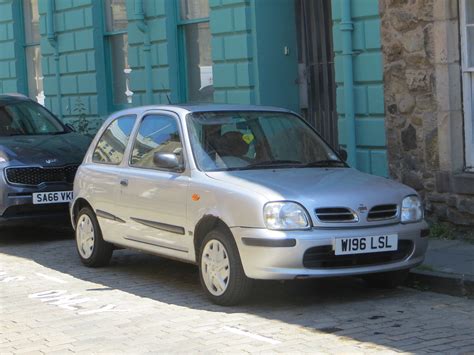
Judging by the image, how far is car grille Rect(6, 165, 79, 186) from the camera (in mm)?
12281

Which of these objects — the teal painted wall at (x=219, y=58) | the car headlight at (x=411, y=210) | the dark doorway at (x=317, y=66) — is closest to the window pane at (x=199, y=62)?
the teal painted wall at (x=219, y=58)

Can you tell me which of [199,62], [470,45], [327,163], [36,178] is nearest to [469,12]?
[470,45]

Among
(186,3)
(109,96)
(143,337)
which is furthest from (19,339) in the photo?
(109,96)

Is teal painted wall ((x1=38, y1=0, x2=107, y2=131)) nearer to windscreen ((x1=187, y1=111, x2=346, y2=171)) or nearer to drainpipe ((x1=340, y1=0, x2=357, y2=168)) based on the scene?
drainpipe ((x1=340, y1=0, x2=357, y2=168))

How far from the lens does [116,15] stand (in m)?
17.9

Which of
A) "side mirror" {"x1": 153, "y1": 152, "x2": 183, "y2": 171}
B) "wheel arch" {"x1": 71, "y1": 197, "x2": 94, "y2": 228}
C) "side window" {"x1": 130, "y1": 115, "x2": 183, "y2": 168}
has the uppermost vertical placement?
"side window" {"x1": 130, "y1": 115, "x2": 183, "y2": 168}

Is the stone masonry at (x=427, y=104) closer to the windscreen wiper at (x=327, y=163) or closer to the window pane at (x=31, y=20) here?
the windscreen wiper at (x=327, y=163)

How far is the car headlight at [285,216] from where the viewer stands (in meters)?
7.91

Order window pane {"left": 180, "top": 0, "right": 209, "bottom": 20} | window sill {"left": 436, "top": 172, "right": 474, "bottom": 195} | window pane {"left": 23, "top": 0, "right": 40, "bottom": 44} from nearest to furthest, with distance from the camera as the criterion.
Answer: window sill {"left": 436, "top": 172, "right": 474, "bottom": 195} < window pane {"left": 180, "top": 0, "right": 209, "bottom": 20} < window pane {"left": 23, "top": 0, "right": 40, "bottom": 44}

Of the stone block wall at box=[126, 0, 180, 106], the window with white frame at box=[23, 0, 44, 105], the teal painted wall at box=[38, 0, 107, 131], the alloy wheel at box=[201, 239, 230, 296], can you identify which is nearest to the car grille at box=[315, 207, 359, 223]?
the alloy wheel at box=[201, 239, 230, 296]

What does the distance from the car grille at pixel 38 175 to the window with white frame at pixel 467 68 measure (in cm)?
476

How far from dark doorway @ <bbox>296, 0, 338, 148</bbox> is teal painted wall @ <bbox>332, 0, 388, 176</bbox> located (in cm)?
111

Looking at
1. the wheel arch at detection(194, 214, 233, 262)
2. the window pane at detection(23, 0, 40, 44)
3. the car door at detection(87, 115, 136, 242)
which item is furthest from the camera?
the window pane at detection(23, 0, 40, 44)

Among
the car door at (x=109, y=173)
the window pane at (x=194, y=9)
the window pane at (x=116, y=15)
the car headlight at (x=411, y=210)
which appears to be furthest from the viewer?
the window pane at (x=116, y=15)
